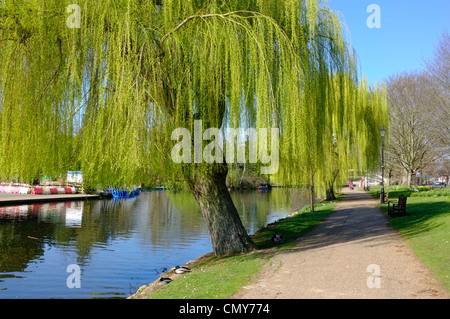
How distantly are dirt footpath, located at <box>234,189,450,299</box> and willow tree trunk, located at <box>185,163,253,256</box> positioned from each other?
1.32 metres

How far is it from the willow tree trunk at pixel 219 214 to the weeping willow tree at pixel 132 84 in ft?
5.30

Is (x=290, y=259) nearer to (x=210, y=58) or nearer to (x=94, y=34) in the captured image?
(x=210, y=58)

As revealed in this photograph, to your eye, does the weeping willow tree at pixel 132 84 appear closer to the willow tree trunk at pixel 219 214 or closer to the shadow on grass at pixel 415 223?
the willow tree trunk at pixel 219 214

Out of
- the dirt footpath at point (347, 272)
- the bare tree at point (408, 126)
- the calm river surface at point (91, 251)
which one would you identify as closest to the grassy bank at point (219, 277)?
the dirt footpath at point (347, 272)

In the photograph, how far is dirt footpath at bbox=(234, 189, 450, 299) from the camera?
625 cm

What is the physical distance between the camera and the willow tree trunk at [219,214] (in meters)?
10.3

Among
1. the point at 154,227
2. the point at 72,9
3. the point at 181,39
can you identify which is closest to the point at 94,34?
the point at 72,9

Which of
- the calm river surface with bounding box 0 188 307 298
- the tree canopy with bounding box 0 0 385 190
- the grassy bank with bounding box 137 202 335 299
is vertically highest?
the tree canopy with bounding box 0 0 385 190

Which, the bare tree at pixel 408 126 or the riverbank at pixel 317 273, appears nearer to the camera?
the riverbank at pixel 317 273

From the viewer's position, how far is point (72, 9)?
797cm

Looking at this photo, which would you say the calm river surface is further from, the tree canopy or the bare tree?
the bare tree

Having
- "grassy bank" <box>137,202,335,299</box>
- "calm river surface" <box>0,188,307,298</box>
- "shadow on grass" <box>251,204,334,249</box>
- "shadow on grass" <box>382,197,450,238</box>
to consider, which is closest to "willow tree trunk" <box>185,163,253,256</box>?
"grassy bank" <box>137,202,335,299</box>

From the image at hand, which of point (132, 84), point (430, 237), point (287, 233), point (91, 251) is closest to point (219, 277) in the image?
point (132, 84)

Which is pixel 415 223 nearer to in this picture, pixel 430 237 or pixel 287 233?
pixel 430 237
